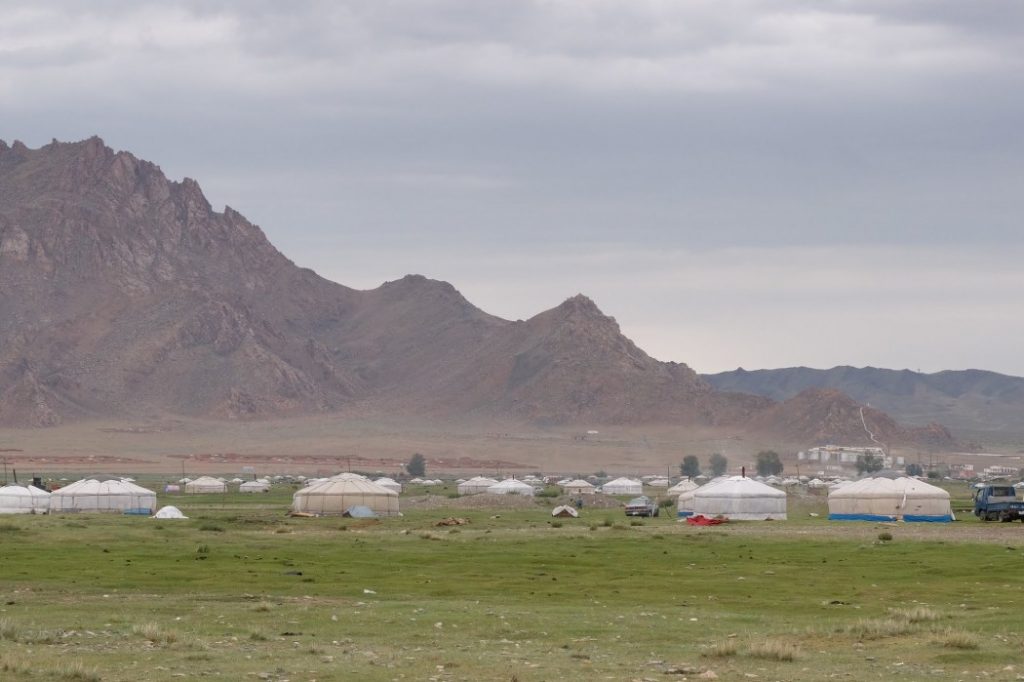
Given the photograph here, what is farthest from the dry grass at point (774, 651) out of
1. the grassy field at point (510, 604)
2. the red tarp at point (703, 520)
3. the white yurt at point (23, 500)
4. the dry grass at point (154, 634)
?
the white yurt at point (23, 500)

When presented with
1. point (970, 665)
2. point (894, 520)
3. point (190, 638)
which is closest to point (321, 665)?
point (190, 638)

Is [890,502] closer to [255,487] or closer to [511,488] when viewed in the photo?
[511,488]

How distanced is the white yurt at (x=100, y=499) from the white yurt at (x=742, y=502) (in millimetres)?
31976

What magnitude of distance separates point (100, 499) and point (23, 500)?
162 inches

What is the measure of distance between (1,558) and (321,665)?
25.6 meters

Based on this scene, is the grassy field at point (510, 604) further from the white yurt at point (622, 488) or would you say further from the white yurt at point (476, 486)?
the white yurt at point (622, 488)

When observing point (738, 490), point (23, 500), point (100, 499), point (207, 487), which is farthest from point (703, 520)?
point (207, 487)

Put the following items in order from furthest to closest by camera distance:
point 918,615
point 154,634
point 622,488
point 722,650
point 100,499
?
point 622,488 → point 100,499 → point 918,615 → point 154,634 → point 722,650

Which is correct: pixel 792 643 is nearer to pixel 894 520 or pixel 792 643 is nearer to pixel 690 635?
pixel 690 635

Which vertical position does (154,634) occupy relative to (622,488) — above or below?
below

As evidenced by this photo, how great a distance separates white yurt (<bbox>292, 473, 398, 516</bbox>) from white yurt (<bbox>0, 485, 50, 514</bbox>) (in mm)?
15283

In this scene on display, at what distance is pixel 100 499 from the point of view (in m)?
→ 91.9

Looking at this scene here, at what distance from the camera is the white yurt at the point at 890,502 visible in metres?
76.9

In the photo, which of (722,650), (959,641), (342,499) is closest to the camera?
(722,650)
